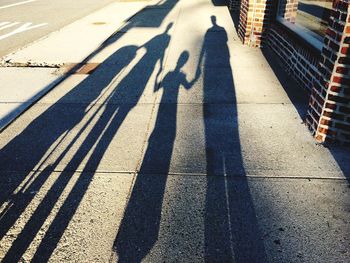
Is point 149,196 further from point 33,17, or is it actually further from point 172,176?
point 33,17

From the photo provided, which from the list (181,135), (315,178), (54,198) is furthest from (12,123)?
(315,178)

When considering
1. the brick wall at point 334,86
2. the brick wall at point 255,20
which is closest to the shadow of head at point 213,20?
the brick wall at point 255,20

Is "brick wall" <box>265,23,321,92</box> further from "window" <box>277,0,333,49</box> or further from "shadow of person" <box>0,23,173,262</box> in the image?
"shadow of person" <box>0,23,173,262</box>

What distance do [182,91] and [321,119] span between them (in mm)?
2261

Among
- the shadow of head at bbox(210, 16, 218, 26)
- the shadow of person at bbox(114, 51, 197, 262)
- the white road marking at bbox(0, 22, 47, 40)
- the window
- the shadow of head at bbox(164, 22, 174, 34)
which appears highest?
the window

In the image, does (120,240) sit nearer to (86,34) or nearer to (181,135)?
(181,135)

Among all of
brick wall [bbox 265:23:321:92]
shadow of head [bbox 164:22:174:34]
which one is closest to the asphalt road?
shadow of head [bbox 164:22:174:34]

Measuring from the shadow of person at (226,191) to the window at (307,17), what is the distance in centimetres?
155

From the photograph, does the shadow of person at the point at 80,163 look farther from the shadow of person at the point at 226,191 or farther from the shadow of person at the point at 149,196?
the shadow of person at the point at 226,191

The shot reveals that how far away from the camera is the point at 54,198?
301 cm

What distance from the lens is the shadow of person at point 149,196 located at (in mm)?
2502

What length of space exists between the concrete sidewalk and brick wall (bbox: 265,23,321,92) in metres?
0.20

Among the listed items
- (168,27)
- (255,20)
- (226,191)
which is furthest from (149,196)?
(168,27)

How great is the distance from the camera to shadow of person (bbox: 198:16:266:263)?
2.45 meters
